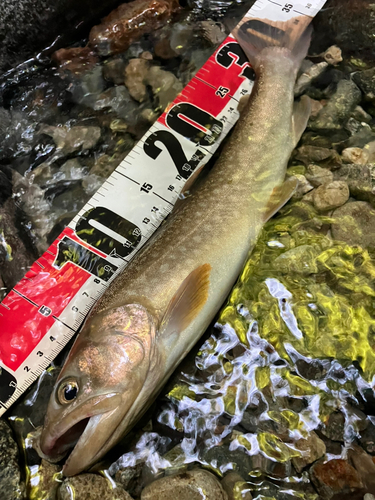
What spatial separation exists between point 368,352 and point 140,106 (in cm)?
287

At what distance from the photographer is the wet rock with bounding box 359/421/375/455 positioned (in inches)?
88.4

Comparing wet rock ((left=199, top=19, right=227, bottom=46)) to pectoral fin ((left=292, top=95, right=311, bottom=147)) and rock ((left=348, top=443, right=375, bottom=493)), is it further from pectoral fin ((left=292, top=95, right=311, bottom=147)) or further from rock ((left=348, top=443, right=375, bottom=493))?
rock ((left=348, top=443, right=375, bottom=493))

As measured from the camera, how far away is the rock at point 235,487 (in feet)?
7.32

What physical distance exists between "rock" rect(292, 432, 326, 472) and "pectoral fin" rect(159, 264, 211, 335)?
3.24 feet

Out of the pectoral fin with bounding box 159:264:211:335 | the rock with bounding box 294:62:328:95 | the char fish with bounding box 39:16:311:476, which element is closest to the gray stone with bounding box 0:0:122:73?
the char fish with bounding box 39:16:311:476

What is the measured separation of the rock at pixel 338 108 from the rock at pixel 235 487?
275 centimetres

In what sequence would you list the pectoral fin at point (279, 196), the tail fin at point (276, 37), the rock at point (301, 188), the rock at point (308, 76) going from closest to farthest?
the pectoral fin at point (279, 196), the rock at point (301, 188), the tail fin at point (276, 37), the rock at point (308, 76)

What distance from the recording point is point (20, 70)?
3881 mm

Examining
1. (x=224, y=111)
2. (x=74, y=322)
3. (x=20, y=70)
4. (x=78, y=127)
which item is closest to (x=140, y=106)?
(x=78, y=127)

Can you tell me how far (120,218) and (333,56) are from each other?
8.08ft

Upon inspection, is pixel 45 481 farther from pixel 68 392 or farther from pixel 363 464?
pixel 363 464

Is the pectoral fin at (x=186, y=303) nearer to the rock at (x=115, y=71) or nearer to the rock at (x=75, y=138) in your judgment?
the rock at (x=75, y=138)

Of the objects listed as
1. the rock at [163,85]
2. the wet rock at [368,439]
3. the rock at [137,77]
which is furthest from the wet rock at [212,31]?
the wet rock at [368,439]

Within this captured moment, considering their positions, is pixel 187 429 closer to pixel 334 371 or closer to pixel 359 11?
pixel 334 371
